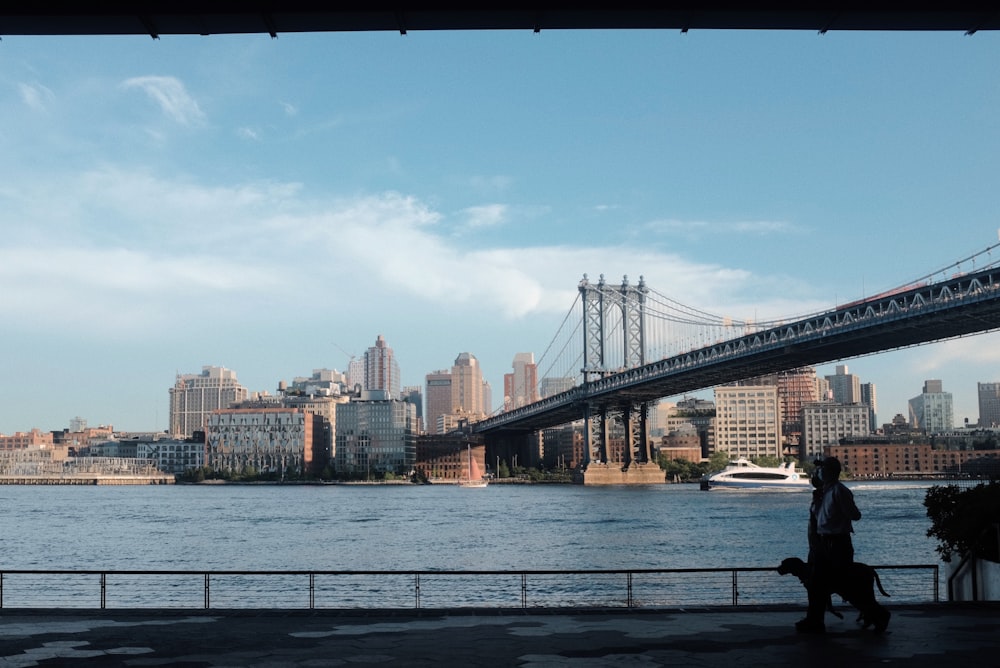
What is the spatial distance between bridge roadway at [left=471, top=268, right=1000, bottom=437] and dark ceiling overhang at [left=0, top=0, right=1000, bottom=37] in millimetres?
63976

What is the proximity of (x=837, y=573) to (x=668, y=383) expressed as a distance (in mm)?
99581

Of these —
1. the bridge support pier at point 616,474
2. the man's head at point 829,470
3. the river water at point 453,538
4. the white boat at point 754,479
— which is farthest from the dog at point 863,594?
the bridge support pier at point 616,474

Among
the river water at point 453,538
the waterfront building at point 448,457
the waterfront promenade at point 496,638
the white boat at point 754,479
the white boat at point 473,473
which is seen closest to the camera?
the waterfront promenade at point 496,638

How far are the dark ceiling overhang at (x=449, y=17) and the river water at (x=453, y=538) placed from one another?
27378 mm

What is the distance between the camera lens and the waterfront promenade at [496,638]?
9.23 meters

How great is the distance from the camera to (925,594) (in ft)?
95.5

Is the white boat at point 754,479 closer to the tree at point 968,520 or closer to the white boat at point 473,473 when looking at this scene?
the white boat at point 473,473

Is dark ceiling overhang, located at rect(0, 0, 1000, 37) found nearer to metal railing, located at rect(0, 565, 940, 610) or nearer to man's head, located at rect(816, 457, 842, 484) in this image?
man's head, located at rect(816, 457, 842, 484)

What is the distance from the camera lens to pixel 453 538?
57031 millimetres

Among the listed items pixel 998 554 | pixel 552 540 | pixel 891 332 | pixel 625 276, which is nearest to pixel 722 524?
pixel 552 540

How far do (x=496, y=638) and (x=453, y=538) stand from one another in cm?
4728

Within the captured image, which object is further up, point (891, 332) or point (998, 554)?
point (891, 332)

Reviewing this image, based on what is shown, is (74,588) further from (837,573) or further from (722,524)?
(722,524)

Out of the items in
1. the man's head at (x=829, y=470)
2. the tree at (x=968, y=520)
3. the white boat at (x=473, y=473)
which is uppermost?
the man's head at (x=829, y=470)
